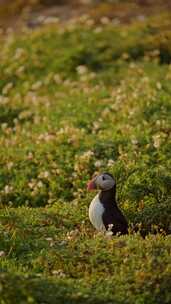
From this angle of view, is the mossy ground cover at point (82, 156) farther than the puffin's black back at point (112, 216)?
No

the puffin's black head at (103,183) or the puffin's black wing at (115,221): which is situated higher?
the puffin's black head at (103,183)

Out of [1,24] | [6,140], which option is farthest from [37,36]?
[6,140]

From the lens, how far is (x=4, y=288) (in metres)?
9.24

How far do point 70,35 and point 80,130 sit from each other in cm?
771

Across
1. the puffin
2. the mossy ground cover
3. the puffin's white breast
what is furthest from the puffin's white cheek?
the mossy ground cover

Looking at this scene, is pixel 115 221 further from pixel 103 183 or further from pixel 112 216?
pixel 103 183

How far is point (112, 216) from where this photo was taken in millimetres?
11336

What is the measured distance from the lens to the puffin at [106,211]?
37.1 ft

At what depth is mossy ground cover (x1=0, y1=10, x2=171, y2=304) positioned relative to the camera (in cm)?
977

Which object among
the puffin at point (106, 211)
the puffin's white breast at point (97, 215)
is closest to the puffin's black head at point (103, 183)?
the puffin at point (106, 211)

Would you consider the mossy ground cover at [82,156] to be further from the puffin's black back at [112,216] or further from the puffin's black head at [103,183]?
the puffin's black head at [103,183]

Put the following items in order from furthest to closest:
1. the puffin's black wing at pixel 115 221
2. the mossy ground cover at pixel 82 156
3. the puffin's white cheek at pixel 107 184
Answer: the puffin's white cheek at pixel 107 184 < the puffin's black wing at pixel 115 221 < the mossy ground cover at pixel 82 156

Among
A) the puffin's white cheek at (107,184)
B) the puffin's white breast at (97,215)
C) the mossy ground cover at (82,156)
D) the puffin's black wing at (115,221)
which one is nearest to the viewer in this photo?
the mossy ground cover at (82,156)

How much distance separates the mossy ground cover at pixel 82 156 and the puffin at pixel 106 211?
197 mm
